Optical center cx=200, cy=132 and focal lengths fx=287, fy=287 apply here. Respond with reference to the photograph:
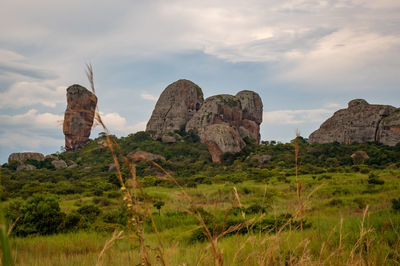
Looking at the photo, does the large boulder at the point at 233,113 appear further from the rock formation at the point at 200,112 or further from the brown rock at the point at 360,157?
the brown rock at the point at 360,157

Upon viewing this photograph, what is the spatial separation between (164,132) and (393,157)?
5825 centimetres

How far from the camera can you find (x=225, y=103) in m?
80.4

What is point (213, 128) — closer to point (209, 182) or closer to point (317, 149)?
point (317, 149)

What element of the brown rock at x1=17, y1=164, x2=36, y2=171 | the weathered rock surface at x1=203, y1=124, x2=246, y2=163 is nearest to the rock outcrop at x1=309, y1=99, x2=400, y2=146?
the weathered rock surface at x1=203, y1=124, x2=246, y2=163

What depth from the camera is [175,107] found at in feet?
292

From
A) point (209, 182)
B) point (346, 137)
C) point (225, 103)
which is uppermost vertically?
point (225, 103)

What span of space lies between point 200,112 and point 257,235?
7465 cm

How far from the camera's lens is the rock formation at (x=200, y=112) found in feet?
258

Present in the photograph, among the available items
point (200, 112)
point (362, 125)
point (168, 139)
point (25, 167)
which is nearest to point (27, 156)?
point (25, 167)

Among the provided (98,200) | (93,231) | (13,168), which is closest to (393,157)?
(98,200)

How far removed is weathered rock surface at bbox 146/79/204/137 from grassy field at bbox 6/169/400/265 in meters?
62.8

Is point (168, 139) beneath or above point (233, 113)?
beneath

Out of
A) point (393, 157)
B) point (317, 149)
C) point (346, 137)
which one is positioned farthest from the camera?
point (346, 137)

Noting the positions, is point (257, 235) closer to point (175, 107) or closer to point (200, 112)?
point (200, 112)
